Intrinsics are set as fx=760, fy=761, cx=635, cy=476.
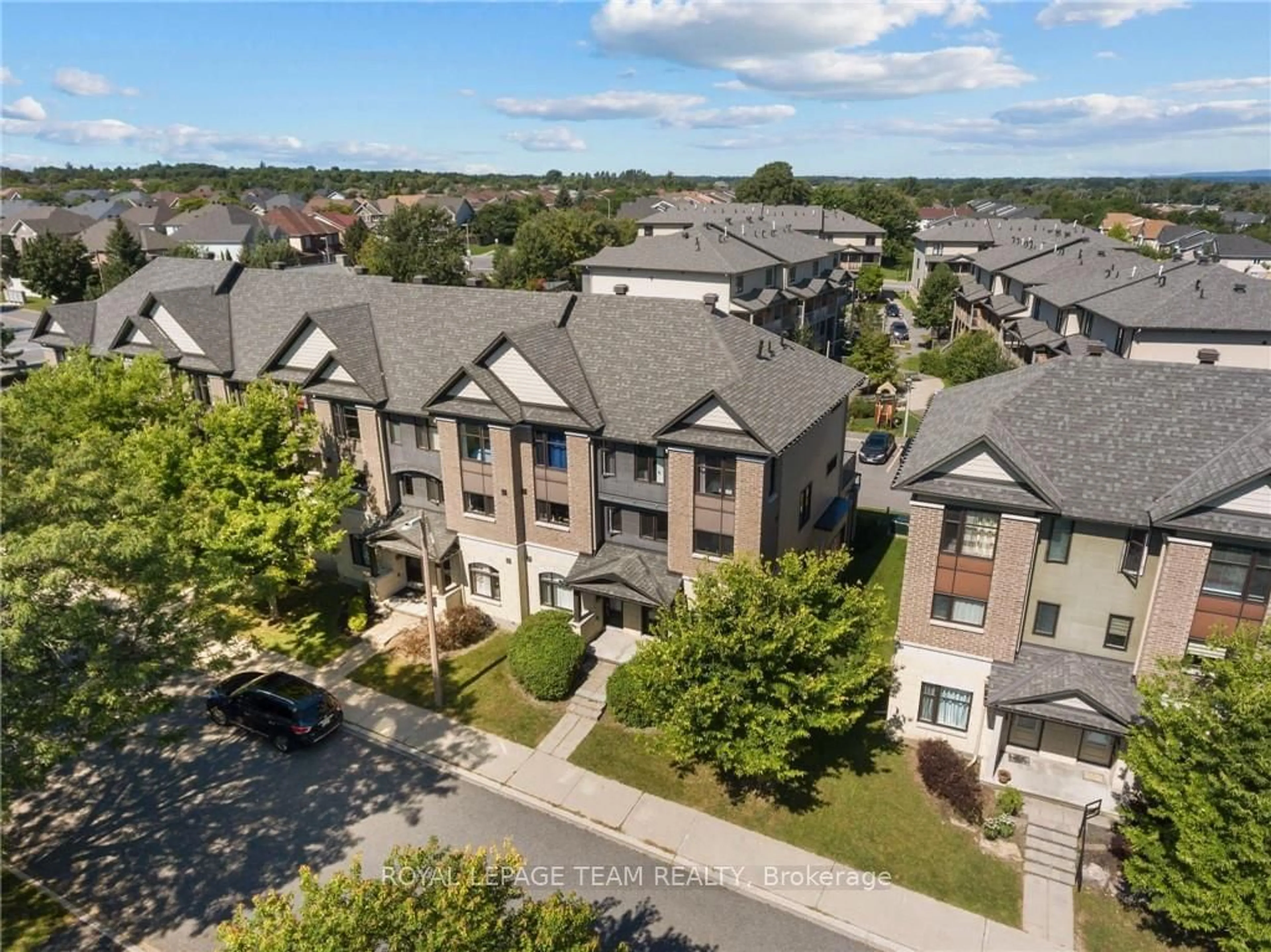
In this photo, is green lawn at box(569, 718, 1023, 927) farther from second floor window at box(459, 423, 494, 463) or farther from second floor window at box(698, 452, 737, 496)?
second floor window at box(459, 423, 494, 463)

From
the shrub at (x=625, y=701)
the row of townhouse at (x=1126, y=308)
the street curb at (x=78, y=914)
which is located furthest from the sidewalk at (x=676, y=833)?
the row of townhouse at (x=1126, y=308)

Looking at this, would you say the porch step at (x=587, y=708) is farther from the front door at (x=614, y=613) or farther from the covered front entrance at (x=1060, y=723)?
the covered front entrance at (x=1060, y=723)

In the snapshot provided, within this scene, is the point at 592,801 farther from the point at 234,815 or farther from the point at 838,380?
the point at 838,380

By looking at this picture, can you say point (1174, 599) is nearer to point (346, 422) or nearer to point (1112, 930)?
point (1112, 930)

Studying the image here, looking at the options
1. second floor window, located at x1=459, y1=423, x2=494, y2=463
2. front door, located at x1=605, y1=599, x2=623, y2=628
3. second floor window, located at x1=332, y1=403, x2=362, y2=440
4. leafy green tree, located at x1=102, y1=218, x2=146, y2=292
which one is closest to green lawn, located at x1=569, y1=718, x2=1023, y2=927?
front door, located at x1=605, y1=599, x2=623, y2=628

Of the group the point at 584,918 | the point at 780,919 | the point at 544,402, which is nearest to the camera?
the point at 584,918

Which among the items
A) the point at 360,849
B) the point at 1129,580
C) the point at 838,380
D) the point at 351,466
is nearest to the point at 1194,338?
the point at 838,380
